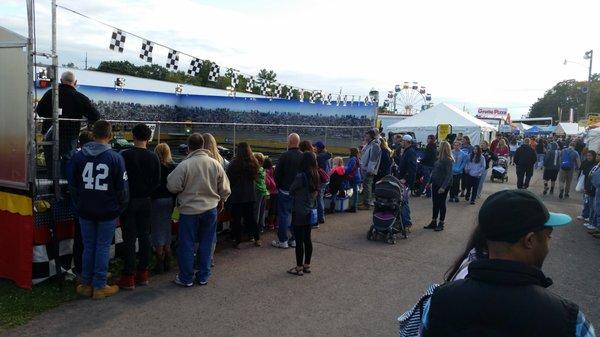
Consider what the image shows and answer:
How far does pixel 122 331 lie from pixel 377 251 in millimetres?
4449

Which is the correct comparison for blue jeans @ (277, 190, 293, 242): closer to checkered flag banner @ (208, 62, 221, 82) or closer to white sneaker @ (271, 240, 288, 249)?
white sneaker @ (271, 240, 288, 249)

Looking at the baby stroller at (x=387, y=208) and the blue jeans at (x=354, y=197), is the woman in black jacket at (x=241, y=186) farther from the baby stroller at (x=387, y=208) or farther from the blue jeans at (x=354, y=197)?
the blue jeans at (x=354, y=197)

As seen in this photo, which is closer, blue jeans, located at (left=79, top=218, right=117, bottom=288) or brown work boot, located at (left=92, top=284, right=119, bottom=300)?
blue jeans, located at (left=79, top=218, right=117, bottom=288)

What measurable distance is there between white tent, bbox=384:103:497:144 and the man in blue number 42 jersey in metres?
18.6

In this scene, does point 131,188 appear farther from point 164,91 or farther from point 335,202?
point 164,91

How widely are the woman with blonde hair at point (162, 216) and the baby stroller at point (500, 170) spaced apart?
16.3 m

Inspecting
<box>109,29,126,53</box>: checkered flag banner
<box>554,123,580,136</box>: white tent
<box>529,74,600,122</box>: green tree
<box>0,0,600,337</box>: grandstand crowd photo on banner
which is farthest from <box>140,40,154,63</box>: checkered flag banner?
<box>529,74,600,122</box>: green tree

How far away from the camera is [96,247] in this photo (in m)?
5.09

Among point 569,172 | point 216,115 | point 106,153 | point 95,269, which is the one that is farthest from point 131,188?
point 216,115

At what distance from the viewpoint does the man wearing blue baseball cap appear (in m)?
1.56

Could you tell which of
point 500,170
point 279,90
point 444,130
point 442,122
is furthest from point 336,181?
point 279,90

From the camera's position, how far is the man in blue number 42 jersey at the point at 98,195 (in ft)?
16.3

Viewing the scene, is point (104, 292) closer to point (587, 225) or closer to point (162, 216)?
point (162, 216)

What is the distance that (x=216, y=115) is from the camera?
26531 mm
